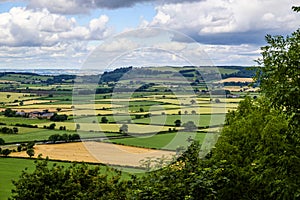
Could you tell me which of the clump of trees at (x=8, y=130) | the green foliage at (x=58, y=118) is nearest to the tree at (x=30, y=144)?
the clump of trees at (x=8, y=130)

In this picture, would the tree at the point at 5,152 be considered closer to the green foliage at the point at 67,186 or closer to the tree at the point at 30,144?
the tree at the point at 30,144

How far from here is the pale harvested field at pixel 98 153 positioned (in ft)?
75.4

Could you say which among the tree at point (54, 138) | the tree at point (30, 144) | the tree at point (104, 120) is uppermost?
the tree at point (104, 120)

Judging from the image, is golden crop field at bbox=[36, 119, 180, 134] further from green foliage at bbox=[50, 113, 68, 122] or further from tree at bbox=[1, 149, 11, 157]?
green foliage at bbox=[50, 113, 68, 122]

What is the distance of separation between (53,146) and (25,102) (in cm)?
3801

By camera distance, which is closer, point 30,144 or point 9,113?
point 30,144

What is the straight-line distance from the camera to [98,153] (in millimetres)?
24156

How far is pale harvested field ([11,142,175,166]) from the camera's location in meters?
23.0

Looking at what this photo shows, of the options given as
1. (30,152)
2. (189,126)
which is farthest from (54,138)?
(189,126)

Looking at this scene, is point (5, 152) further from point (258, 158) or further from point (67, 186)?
point (258, 158)

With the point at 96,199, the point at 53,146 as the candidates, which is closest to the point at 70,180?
the point at 96,199

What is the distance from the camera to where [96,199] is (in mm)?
17125

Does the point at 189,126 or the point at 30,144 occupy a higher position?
the point at 189,126

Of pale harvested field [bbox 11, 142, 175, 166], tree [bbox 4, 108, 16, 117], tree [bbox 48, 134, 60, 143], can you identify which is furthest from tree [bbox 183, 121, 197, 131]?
tree [bbox 4, 108, 16, 117]
